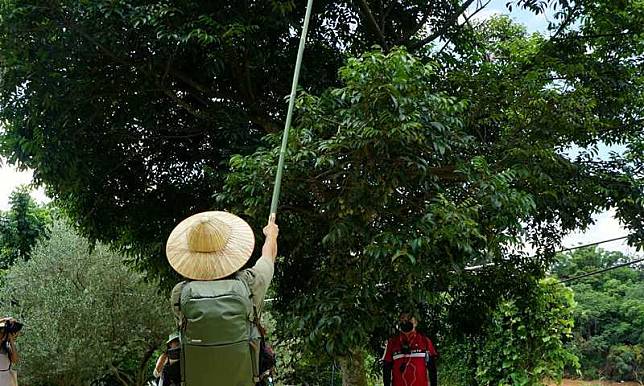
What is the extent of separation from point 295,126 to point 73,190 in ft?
9.61

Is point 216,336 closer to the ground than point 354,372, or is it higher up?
higher up

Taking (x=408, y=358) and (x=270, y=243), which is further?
(x=408, y=358)

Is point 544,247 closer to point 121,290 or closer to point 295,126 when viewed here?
point 295,126

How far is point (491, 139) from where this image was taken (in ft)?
21.8

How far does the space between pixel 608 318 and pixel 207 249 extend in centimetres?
1377

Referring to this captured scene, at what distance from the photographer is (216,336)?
2.59m

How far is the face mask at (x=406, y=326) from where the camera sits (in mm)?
5836

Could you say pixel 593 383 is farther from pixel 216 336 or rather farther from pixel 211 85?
pixel 216 336

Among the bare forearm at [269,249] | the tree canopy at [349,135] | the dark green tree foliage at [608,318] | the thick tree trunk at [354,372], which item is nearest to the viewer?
the bare forearm at [269,249]

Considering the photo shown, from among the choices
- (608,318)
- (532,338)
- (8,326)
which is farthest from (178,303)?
(608,318)

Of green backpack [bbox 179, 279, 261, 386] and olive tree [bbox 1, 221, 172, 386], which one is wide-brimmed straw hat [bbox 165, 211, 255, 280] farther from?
olive tree [bbox 1, 221, 172, 386]

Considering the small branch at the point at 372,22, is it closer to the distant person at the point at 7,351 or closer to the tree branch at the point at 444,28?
the tree branch at the point at 444,28

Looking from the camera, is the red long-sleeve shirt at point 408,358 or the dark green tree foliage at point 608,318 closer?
the red long-sleeve shirt at point 408,358

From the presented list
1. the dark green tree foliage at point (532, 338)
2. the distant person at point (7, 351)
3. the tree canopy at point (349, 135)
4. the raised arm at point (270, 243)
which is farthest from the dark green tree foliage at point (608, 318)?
the raised arm at point (270, 243)
